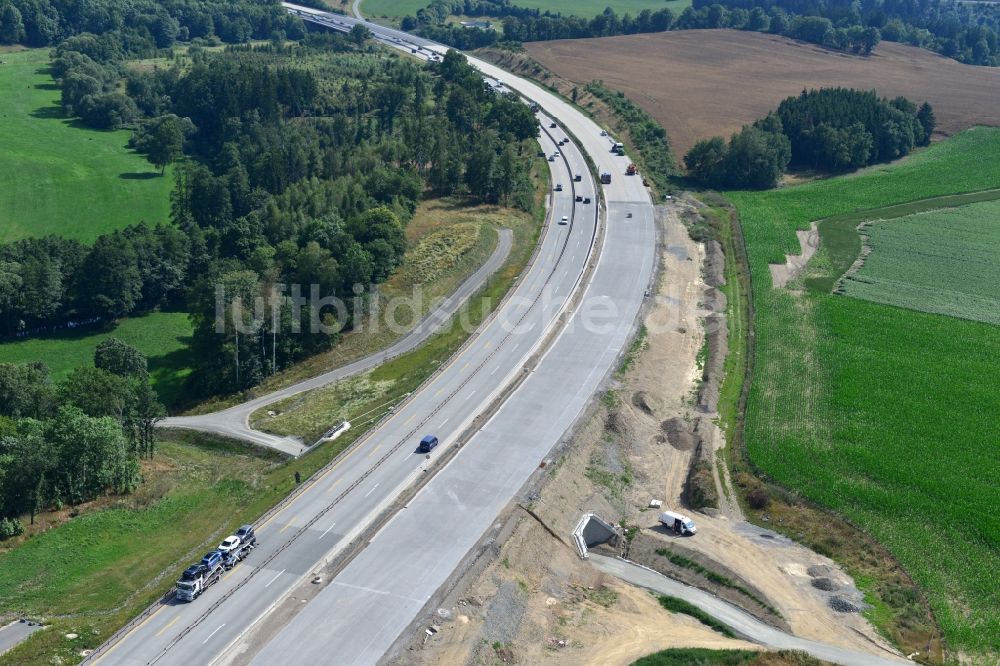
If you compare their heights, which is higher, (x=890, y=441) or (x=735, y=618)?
(x=890, y=441)

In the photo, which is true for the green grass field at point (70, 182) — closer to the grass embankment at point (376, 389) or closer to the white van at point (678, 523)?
the grass embankment at point (376, 389)

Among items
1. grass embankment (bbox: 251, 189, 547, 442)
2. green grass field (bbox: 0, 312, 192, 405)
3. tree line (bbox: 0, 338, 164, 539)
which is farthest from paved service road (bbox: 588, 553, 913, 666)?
green grass field (bbox: 0, 312, 192, 405)

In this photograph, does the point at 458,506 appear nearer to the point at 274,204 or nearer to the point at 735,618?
the point at 735,618

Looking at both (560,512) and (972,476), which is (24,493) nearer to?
(560,512)

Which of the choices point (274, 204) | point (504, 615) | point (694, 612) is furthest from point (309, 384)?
point (694, 612)

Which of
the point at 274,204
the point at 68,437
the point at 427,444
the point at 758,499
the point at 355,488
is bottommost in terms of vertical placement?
the point at 758,499

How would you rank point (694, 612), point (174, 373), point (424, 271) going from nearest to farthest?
1. point (694, 612)
2. point (174, 373)
3. point (424, 271)

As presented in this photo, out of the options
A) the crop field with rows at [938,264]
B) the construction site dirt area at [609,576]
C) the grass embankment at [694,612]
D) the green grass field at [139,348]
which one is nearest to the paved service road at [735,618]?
the grass embankment at [694,612]

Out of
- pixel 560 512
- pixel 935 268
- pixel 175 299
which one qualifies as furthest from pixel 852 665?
pixel 175 299
